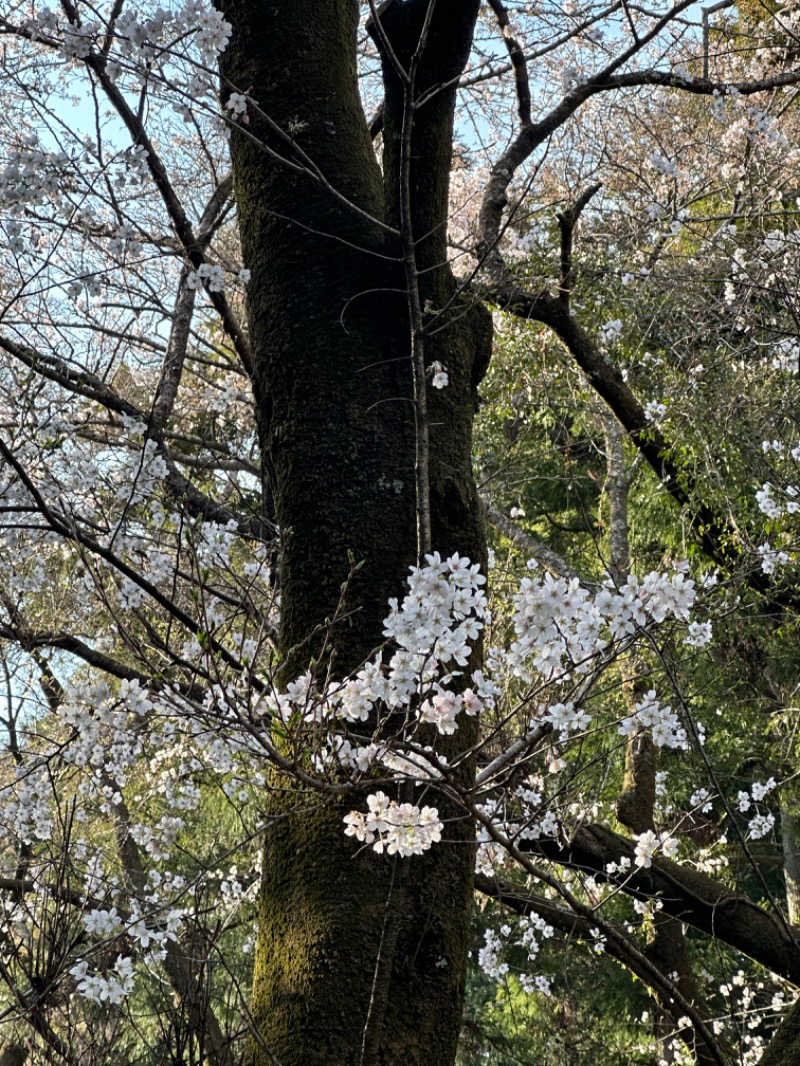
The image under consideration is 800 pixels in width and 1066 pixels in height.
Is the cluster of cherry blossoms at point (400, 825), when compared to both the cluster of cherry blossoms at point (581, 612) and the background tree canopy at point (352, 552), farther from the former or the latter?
the cluster of cherry blossoms at point (581, 612)

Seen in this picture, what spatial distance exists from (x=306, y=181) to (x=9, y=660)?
3983 mm

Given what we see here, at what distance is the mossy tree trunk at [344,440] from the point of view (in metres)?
1.71

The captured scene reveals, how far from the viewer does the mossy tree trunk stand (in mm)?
1711

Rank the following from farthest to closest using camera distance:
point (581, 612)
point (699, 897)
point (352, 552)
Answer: point (699, 897) < point (352, 552) < point (581, 612)

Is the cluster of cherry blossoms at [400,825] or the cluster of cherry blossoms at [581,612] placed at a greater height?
the cluster of cherry blossoms at [581,612]

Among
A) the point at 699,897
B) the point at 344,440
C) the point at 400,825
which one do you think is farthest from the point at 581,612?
the point at 699,897

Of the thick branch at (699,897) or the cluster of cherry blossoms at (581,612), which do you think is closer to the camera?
the cluster of cherry blossoms at (581,612)

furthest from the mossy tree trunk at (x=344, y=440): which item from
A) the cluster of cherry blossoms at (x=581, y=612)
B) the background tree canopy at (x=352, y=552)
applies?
the cluster of cherry blossoms at (x=581, y=612)

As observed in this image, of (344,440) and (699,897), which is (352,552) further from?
(699,897)

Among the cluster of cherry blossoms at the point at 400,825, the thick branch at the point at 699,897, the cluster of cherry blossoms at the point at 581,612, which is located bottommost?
the cluster of cherry blossoms at the point at 400,825

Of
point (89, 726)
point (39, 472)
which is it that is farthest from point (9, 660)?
point (89, 726)

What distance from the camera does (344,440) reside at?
2092mm

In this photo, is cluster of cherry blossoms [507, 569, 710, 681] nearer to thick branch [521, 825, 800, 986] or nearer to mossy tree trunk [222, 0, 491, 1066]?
mossy tree trunk [222, 0, 491, 1066]

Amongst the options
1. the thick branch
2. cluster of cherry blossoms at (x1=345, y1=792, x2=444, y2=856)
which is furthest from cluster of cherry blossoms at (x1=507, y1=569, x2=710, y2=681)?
the thick branch
